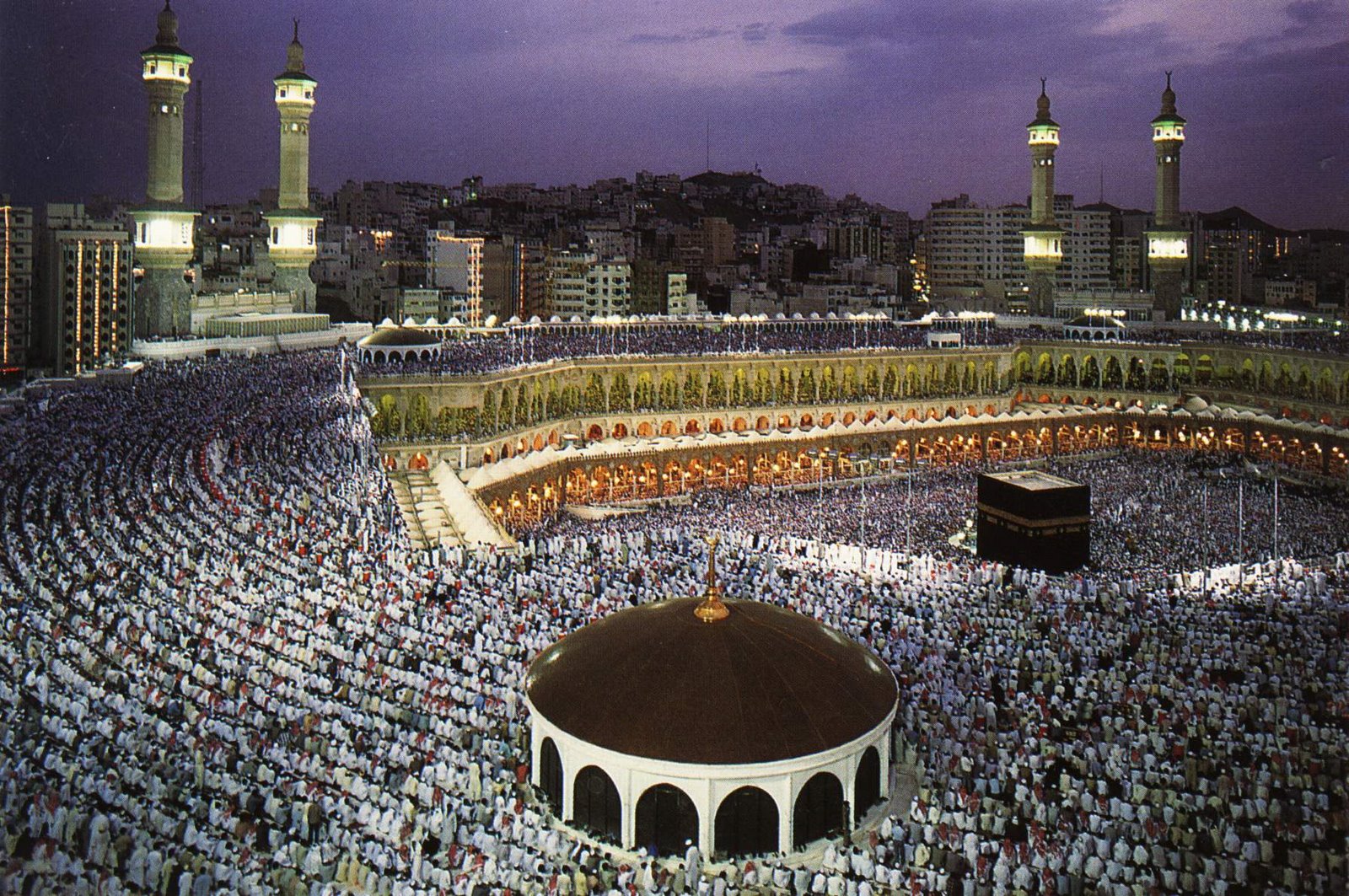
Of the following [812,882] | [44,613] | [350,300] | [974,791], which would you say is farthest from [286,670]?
[350,300]

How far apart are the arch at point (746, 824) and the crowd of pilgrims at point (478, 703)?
23 cm

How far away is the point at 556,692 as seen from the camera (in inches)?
580

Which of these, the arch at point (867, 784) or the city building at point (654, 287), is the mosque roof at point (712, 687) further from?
the city building at point (654, 287)

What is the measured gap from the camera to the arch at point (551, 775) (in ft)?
46.8

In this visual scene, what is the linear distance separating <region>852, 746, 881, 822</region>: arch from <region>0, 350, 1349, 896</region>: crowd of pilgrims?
258 millimetres

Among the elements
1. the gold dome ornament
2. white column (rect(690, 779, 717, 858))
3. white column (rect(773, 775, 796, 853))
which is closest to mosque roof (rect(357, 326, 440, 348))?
the gold dome ornament

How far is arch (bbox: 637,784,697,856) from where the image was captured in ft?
44.3

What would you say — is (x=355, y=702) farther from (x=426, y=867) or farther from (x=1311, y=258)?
(x=1311, y=258)

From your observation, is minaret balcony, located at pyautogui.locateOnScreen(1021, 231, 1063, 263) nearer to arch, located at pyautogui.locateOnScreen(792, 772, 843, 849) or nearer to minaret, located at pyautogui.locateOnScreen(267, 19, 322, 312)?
minaret, located at pyautogui.locateOnScreen(267, 19, 322, 312)

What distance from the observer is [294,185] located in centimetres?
5747

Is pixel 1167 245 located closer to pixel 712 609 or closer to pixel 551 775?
pixel 712 609

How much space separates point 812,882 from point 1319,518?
29.7 meters

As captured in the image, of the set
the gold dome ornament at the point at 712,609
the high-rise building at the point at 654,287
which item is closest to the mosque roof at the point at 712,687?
the gold dome ornament at the point at 712,609

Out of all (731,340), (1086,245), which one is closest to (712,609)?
(731,340)
